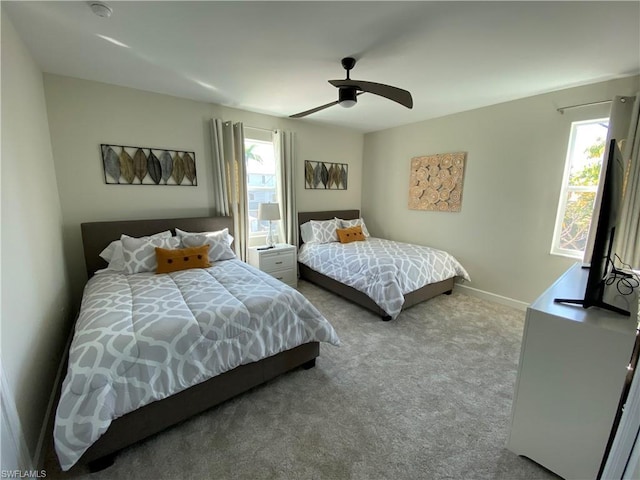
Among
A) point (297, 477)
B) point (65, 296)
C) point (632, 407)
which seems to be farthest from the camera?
point (65, 296)

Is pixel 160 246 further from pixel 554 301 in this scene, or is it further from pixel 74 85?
pixel 554 301

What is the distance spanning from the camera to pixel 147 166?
10.5 ft

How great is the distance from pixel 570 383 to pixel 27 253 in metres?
3.15

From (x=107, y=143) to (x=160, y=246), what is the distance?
4.17 feet

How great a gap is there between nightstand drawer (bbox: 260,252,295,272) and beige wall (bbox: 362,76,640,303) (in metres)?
2.08

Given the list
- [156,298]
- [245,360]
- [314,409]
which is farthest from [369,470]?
[156,298]

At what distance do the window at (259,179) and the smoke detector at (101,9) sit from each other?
2.24m

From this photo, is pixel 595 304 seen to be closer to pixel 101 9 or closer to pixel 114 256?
pixel 101 9

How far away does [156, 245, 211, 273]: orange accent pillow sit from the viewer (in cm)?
271

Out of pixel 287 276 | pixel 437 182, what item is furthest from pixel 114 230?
pixel 437 182

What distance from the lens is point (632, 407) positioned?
1103 mm

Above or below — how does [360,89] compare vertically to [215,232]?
above

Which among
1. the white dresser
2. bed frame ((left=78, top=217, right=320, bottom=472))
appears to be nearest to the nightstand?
bed frame ((left=78, top=217, right=320, bottom=472))

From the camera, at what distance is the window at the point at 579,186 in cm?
287
